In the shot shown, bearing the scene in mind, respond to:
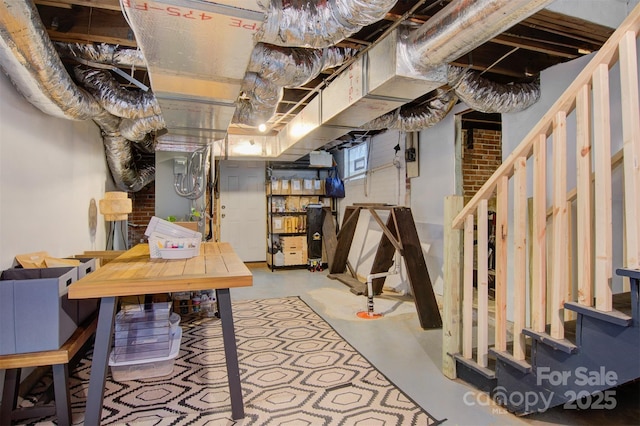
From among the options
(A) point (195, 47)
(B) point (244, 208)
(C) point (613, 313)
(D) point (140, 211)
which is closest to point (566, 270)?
(C) point (613, 313)

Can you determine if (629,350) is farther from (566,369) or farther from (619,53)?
(619,53)

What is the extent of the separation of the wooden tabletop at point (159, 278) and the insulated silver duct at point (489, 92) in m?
2.27

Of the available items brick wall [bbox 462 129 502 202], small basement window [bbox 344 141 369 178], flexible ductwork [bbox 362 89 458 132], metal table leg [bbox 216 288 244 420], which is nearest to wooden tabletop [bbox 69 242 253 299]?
metal table leg [bbox 216 288 244 420]

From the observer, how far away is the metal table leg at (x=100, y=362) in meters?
1.80

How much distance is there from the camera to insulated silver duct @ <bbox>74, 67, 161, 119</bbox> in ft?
9.96

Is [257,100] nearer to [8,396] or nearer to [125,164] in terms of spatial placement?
[8,396]

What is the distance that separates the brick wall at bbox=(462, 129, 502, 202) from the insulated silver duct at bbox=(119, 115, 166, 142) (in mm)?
3527

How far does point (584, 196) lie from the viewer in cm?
178

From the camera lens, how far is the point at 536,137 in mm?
2051

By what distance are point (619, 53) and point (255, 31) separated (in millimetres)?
1720

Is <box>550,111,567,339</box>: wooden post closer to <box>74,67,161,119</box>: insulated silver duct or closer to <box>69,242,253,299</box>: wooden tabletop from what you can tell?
<box>69,242,253,299</box>: wooden tabletop

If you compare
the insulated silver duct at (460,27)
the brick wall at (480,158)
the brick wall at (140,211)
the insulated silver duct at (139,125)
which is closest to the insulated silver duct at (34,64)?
the insulated silver duct at (139,125)

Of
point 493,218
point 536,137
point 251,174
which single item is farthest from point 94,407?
point 251,174

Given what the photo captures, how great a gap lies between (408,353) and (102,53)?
332 cm
